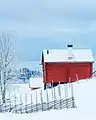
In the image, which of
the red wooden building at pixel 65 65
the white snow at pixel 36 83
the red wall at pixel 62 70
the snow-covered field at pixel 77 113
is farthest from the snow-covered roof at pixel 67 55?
the white snow at pixel 36 83

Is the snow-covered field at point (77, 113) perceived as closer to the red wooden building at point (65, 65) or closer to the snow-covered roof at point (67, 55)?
the red wooden building at point (65, 65)

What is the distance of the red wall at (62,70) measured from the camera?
145 ft

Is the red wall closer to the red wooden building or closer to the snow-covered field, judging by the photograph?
the red wooden building

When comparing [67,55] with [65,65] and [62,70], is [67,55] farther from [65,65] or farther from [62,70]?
[62,70]

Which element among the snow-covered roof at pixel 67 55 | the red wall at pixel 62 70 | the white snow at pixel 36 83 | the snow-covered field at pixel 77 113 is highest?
the snow-covered roof at pixel 67 55

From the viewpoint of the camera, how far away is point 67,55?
45062 millimetres

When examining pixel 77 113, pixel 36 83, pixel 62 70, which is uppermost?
pixel 62 70

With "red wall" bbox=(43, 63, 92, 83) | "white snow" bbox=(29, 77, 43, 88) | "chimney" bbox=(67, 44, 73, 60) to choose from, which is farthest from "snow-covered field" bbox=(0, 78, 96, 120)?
"white snow" bbox=(29, 77, 43, 88)

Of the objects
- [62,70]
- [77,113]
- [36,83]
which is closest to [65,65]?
[62,70]

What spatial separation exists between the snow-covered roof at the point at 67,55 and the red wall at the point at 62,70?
24.1 inches

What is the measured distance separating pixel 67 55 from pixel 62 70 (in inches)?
82.2

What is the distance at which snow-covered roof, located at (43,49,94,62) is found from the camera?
44.4 metres

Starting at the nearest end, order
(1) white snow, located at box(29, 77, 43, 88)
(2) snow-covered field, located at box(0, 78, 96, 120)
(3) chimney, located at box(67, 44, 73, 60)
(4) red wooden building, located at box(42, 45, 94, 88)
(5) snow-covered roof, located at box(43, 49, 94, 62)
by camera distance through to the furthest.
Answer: (2) snow-covered field, located at box(0, 78, 96, 120) < (4) red wooden building, located at box(42, 45, 94, 88) < (5) snow-covered roof, located at box(43, 49, 94, 62) < (3) chimney, located at box(67, 44, 73, 60) < (1) white snow, located at box(29, 77, 43, 88)

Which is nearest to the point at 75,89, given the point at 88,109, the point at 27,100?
the point at 27,100
